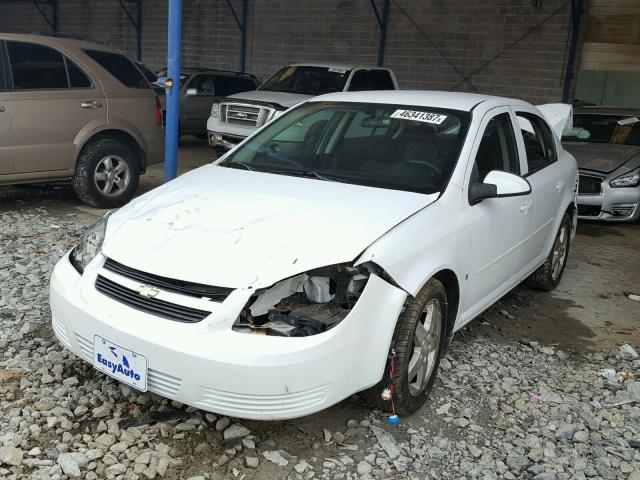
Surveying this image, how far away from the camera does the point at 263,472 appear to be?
9.31ft

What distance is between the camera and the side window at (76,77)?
22.7ft

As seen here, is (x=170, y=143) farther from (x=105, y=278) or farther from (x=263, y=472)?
(x=263, y=472)

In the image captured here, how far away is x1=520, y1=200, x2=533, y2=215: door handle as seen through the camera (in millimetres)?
4250

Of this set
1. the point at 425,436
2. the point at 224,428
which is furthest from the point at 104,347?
the point at 425,436

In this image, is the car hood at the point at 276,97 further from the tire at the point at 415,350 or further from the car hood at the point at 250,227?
the tire at the point at 415,350

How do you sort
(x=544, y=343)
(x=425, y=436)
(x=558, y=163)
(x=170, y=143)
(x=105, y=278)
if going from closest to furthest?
(x=105, y=278)
(x=425, y=436)
(x=544, y=343)
(x=558, y=163)
(x=170, y=143)

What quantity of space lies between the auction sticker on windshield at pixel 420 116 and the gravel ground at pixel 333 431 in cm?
145

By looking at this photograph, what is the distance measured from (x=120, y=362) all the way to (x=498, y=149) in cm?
264

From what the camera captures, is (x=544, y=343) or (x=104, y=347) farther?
(x=544, y=343)

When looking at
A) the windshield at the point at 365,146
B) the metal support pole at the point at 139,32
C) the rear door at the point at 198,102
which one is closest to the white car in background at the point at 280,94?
Result: the rear door at the point at 198,102

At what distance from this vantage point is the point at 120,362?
9.26ft

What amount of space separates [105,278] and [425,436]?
168 centimetres

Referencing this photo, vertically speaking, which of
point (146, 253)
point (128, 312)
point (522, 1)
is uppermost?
point (522, 1)

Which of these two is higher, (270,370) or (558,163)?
(558,163)
